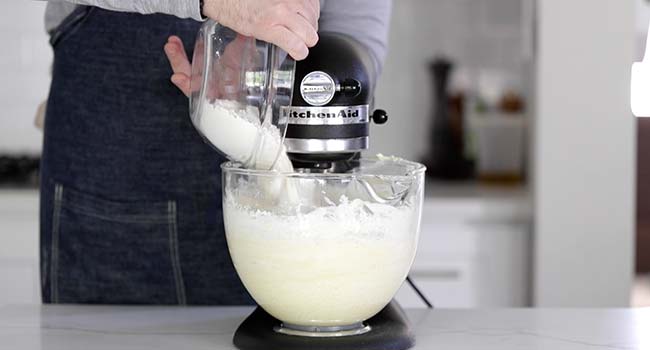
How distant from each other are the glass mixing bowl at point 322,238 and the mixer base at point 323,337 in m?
0.01

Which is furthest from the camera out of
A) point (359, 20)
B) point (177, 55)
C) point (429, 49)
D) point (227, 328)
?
point (429, 49)

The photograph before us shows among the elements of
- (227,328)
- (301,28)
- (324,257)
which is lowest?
(227,328)

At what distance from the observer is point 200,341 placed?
3.59 feet

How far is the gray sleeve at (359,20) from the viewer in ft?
4.72

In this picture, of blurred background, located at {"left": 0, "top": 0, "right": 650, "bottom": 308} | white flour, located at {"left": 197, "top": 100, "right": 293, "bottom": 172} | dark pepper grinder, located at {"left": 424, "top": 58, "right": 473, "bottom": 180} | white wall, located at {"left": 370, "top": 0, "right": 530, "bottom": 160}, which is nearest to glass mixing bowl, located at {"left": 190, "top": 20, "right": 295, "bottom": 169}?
white flour, located at {"left": 197, "top": 100, "right": 293, "bottom": 172}

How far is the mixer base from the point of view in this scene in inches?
40.9

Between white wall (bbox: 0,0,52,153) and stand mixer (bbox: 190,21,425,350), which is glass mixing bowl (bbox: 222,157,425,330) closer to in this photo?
stand mixer (bbox: 190,21,425,350)

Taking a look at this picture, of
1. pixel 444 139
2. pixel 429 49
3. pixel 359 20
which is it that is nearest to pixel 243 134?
pixel 359 20

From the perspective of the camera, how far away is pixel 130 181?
1.54m

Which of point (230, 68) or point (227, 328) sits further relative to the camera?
point (227, 328)

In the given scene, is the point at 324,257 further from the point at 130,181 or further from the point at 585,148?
the point at 585,148

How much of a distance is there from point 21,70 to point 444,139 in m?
1.31

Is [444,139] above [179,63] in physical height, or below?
below

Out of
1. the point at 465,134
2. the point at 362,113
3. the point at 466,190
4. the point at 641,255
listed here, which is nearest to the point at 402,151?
the point at 465,134
